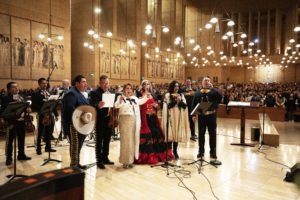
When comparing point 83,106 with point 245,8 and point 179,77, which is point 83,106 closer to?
point 179,77

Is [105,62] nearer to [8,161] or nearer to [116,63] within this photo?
[116,63]

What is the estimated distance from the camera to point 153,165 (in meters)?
5.13

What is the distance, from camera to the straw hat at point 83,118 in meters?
4.00

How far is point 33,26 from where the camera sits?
15555mm

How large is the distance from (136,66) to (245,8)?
1483 centimetres

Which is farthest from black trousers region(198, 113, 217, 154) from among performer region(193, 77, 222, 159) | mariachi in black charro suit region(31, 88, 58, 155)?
mariachi in black charro suit region(31, 88, 58, 155)

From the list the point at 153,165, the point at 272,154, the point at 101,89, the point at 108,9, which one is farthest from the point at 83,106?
the point at 108,9

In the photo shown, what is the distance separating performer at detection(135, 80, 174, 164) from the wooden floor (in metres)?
0.26

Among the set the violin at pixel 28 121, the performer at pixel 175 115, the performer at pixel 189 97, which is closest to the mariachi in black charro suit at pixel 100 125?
the performer at pixel 175 115

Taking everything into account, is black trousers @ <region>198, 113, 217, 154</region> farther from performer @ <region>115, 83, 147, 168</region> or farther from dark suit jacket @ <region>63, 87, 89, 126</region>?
dark suit jacket @ <region>63, 87, 89, 126</region>

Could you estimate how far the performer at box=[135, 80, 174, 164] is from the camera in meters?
5.24

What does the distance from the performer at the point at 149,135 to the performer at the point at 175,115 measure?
0.18 m

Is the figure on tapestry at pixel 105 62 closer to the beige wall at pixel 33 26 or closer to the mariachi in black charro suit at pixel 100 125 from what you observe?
the beige wall at pixel 33 26

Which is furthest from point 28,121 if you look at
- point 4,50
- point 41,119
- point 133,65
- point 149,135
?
point 133,65
